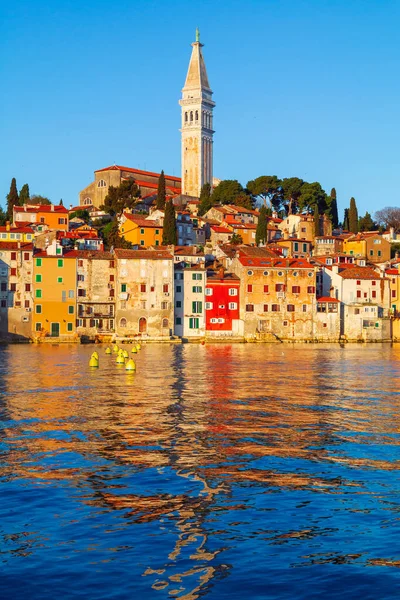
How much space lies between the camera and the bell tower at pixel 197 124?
14688 cm

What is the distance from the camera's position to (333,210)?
383 ft

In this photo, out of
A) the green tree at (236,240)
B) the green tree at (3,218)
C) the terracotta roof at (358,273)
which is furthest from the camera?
the green tree at (236,240)

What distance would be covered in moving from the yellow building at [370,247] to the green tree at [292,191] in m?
17.9

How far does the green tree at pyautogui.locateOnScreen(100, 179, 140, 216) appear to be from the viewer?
357 ft

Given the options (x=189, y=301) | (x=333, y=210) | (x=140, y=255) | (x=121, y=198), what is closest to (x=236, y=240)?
(x=121, y=198)

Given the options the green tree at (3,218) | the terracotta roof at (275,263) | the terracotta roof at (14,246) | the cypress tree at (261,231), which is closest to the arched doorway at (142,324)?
the terracotta roof at (275,263)

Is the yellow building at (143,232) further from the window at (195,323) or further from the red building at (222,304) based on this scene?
the window at (195,323)

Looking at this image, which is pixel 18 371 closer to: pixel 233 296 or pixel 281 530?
pixel 281 530

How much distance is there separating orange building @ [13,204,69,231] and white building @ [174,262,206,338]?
22525 millimetres

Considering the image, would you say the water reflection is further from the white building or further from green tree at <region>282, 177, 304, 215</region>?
green tree at <region>282, 177, 304, 215</region>

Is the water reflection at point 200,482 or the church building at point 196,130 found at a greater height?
the church building at point 196,130

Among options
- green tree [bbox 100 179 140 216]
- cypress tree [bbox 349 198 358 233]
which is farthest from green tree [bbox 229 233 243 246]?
cypress tree [bbox 349 198 358 233]

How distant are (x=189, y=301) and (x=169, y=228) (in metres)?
15.9

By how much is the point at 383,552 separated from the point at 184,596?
2.97 meters
